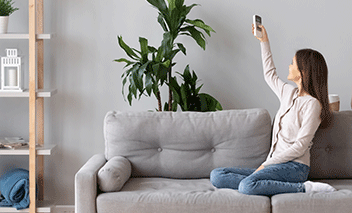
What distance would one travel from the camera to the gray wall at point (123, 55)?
292 cm

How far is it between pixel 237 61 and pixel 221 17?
34 centimetres

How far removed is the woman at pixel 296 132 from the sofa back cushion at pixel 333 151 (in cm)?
9

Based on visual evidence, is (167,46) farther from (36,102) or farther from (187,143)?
(36,102)

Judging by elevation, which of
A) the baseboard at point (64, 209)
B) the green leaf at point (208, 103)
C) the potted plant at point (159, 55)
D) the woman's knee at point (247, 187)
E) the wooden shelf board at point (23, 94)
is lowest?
the baseboard at point (64, 209)

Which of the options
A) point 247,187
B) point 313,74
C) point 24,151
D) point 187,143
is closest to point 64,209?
point 24,151

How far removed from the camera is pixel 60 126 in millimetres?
2979

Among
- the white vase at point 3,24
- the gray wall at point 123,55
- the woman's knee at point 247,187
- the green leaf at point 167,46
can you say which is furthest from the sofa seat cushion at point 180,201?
the white vase at point 3,24

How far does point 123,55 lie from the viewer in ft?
9.68

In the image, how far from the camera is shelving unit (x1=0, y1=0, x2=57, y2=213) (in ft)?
8.57

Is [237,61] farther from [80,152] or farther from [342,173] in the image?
[80,152]

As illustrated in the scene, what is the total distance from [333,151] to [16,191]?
203 centimetres

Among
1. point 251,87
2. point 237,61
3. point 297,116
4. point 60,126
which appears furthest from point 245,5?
point 60,126

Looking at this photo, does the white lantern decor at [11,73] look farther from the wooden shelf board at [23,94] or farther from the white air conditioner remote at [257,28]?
the white air conditioner remote at [257,28]

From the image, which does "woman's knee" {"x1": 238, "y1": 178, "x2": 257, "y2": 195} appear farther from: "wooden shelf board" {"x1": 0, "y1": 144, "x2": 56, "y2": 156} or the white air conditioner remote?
"wooden shelf board" {"x1": 0, "y1": 144, "x2": 56, "y2": 156}
